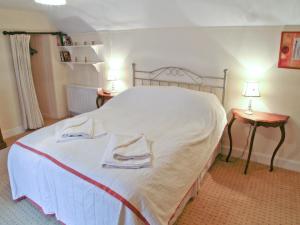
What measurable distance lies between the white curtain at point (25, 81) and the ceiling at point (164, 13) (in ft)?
1.87

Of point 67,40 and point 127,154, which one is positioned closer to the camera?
point 127,154

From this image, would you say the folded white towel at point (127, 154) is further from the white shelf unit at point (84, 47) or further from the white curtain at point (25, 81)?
the white curtain at point (25, 81)

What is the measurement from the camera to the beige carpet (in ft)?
6.68

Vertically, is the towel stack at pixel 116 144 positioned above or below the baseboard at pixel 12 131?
above

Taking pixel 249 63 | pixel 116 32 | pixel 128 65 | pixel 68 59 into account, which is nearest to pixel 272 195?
pixel 249 63

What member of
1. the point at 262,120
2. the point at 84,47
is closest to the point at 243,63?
the point at 262,120

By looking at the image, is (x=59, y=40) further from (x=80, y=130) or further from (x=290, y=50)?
(x=290, y=50)

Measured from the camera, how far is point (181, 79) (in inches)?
131

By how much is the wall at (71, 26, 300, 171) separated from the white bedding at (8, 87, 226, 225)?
455 millimetres

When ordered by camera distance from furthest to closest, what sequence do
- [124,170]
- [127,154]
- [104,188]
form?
[127,154]
[124,170]
[104,188]

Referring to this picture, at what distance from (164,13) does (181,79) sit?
94 centimetres

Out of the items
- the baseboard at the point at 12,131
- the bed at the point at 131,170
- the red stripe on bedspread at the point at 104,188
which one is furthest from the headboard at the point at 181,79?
the baseboard at the point at 12,131

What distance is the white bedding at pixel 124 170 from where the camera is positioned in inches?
58.4

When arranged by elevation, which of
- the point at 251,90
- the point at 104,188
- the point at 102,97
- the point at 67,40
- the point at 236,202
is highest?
the point at 67,40
